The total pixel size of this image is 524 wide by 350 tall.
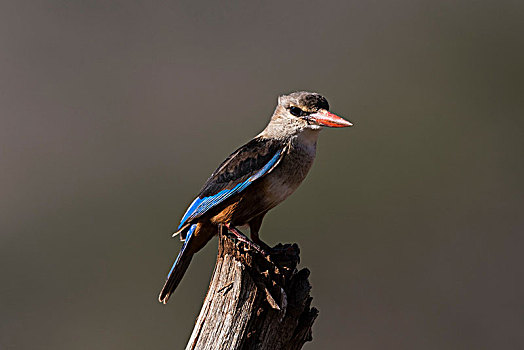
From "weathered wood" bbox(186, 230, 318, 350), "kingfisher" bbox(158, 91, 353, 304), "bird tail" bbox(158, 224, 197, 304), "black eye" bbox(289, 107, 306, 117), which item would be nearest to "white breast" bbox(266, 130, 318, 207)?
"kingfisher" bbox(158, 91, 353, 304)

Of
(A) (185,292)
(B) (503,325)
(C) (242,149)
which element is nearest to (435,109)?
(B) (503,325)

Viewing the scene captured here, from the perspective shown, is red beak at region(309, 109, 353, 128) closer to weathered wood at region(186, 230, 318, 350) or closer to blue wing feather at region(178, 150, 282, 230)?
blue wing feather at region(178, 150, 282, 230)

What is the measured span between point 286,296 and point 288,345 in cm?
21

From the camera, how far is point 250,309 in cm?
333

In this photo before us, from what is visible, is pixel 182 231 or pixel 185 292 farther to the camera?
pixel 185 292

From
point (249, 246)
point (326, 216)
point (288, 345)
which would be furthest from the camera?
point (326, 216)

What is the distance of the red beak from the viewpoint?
432 cm

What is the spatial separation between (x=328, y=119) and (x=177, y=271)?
1.17 meters

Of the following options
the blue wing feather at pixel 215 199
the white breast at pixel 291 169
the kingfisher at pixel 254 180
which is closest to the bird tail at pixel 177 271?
the kingfisher at pixel 254 180

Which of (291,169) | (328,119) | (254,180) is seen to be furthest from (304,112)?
(254,180)

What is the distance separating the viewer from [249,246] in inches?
145

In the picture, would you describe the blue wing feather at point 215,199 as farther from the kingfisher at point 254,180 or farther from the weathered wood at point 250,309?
the weathered wood at point 250,309

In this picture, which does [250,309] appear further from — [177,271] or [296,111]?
[296,111]

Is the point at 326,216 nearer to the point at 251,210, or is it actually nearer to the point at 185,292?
the point at 185,292
